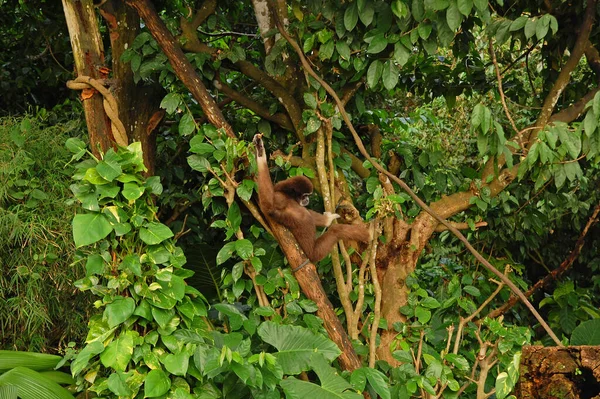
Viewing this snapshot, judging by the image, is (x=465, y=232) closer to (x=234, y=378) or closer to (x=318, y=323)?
(x=318, y=323)

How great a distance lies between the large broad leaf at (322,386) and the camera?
407 cm

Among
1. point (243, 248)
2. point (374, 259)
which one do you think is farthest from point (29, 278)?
point (374, 259)

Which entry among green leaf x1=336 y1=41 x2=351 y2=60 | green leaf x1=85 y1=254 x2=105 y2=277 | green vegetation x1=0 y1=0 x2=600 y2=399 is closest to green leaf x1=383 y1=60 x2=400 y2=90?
green vegetation x1=0 y1=0 x2=600 y2=399

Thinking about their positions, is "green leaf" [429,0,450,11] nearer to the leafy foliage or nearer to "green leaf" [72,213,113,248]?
"green leaf" [72,213,113,248]

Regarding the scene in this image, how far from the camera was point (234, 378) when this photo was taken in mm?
4195

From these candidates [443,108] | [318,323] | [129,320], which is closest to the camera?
[129,320]

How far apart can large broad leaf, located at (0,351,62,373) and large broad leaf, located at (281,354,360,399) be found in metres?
1.42

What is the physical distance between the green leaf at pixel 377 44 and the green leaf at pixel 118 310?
78.6 inches

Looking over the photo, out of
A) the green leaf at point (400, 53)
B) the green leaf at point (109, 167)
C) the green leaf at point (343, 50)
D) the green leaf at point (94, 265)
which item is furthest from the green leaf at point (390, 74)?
the green leaf at point (94, 265)

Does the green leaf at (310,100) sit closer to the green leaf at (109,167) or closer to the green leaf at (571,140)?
the green leaf at (109,167)

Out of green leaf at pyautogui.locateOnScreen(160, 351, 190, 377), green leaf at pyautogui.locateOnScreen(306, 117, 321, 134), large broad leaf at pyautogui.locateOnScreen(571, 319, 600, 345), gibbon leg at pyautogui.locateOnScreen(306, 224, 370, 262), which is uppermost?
green leaf at pyautogui.locateOnScreen(306, 117, 321, 134)

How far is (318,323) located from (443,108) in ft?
24.6

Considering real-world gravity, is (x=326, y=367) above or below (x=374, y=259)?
below

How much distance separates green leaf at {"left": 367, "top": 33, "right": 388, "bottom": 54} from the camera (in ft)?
14.8
